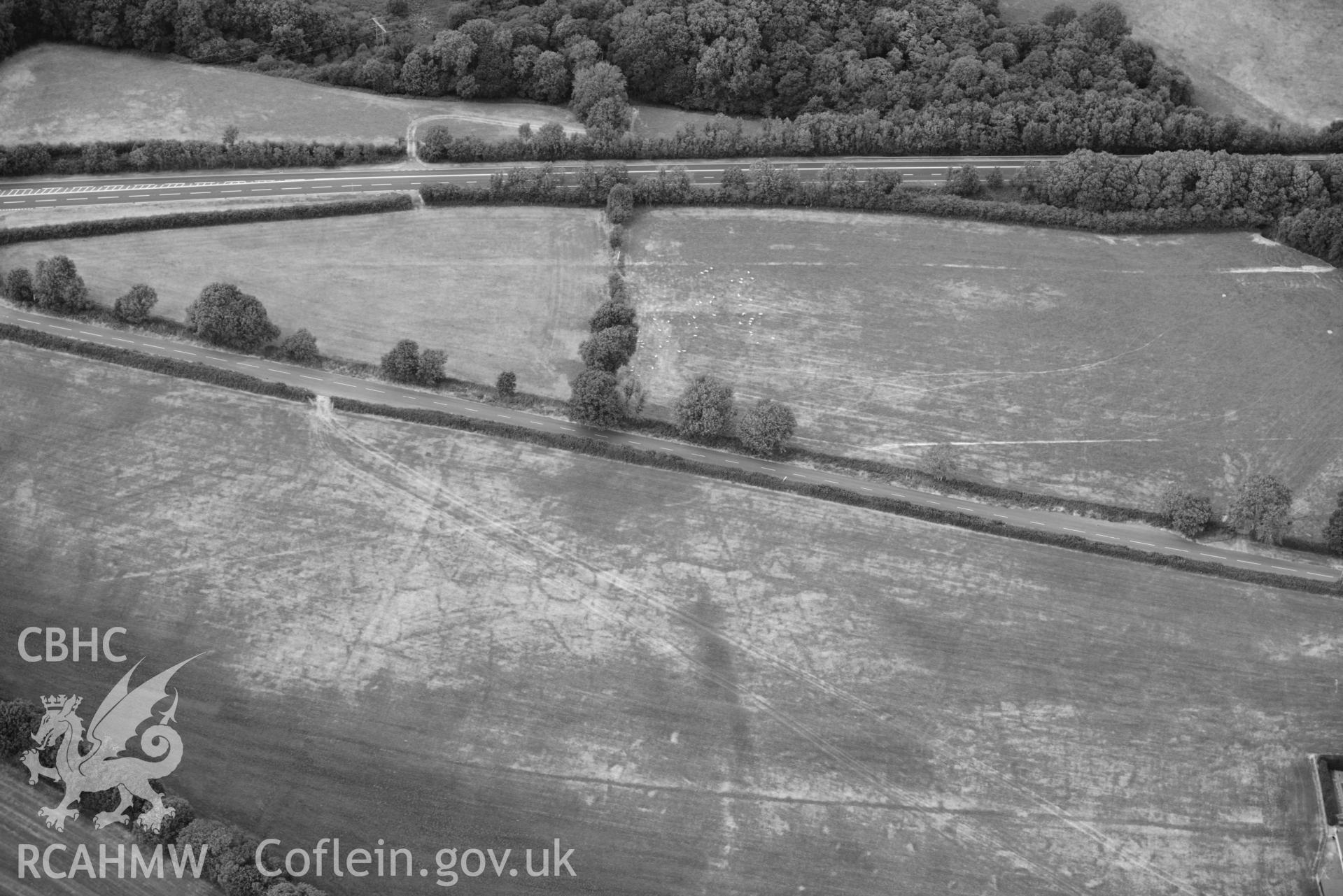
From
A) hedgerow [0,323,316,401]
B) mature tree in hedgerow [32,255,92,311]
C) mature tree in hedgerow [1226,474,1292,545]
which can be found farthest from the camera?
mature tree in hedgerow [32,255,92,311]

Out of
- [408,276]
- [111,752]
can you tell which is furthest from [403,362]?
[111,752]

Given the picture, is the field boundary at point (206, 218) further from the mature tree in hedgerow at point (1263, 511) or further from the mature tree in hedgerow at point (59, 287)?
the mature tree in hedgerow at point (1263, 511)

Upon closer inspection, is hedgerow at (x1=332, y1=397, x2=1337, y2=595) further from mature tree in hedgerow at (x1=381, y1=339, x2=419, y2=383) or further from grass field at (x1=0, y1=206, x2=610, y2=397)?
grass field at (x1=0, y1=206, x2=610, y2=397)

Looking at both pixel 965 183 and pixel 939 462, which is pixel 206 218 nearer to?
pixel 939 462

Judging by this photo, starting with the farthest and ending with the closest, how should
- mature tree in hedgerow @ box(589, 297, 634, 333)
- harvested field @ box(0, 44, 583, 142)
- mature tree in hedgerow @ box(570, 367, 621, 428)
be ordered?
harvested field @ box(0, 44, 583, 142) < mature tree in hedgerow @ box(589, 297, 634, 333) < mature tree in hedgerow @ box(570, 367, 621, 428)

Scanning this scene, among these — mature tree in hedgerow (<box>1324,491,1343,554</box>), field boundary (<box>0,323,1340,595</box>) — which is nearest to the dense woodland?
field boundary (<box>0,323,1340,595</box>)

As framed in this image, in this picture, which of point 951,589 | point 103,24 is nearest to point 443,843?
point 951,589

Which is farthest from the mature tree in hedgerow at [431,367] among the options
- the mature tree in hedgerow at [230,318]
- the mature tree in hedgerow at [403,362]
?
the mature tree in hedgerow at [230,318]
